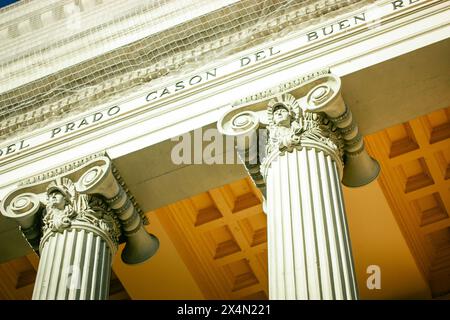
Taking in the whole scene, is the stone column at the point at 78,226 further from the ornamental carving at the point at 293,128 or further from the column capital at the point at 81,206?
the ornamental carving at the point at 293,128

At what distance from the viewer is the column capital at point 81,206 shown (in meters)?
15.1

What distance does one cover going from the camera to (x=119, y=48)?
17.6 metres

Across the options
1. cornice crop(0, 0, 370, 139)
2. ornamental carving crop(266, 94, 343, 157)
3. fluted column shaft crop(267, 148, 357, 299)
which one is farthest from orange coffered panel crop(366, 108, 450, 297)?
fluted column shaft crop(267, 148, 357, 299)

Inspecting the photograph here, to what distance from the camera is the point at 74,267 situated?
1429 cm

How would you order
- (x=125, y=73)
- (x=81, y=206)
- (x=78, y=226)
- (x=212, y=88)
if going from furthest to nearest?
(x=125, y=73)
(x=212, y=88)
(x=81, y=206)
(x=78, y=226)

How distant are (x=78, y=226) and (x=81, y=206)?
0.41 meters

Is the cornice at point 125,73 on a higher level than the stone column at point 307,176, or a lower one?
higher

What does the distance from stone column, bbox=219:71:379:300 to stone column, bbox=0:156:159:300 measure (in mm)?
2291

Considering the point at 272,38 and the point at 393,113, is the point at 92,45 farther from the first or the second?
the point at 393,113

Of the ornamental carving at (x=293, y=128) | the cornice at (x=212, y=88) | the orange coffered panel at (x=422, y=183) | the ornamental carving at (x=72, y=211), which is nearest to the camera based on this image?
the ornamental carving at (x=293, y=128)

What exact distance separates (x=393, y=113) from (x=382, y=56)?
1039 mm

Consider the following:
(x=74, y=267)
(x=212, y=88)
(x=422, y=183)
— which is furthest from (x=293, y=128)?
(x=422, y=183)

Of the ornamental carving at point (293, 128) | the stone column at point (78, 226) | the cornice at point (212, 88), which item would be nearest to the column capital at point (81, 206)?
the stone column at point (78, 226)

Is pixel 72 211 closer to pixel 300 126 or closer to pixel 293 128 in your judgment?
pixel 293 128
